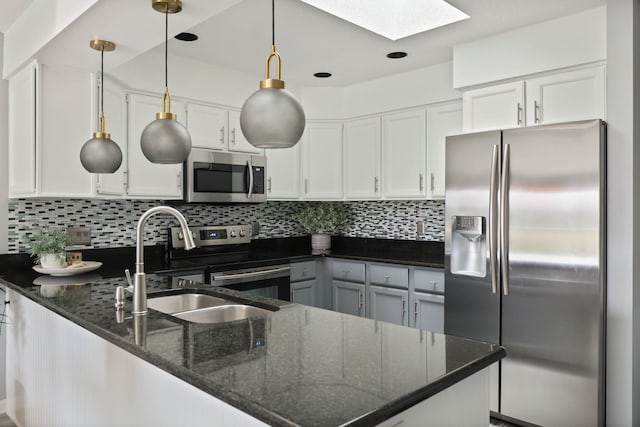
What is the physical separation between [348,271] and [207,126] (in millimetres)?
1702

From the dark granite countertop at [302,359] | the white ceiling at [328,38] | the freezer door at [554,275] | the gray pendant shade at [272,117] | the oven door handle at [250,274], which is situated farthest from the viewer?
the oven door handle at [250,274]

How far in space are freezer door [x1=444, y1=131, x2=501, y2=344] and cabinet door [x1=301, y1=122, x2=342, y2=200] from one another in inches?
61.0

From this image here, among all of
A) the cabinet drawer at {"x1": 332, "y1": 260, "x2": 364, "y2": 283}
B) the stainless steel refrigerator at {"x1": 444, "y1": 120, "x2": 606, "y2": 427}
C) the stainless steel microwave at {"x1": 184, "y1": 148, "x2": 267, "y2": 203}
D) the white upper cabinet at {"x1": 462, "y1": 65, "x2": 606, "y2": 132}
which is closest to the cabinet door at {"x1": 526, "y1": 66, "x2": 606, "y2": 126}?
the white upper cabinet at {"x1": 462, "y1": 65, "x2": 606, "y2": 132}

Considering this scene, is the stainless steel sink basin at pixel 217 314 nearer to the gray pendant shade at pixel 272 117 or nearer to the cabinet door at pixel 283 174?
the gray pendant shade at pixel 272 117

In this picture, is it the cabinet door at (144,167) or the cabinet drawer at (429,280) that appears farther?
the cabinet drawer at (429,280)

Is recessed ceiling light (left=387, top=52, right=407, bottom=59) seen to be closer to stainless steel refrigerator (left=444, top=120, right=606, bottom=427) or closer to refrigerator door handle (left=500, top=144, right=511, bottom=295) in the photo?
stainless steel refrigerator (left=444, top=120, right=606, bottom=427)

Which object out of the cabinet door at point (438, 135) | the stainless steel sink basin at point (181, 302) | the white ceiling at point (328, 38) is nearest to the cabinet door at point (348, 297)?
the cabinet door at point (438, 135)

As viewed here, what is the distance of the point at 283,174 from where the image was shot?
4.35 m

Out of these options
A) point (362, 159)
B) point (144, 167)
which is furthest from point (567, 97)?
point (144, 167)

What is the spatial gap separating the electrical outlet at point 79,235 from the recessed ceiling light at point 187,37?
1.51 m

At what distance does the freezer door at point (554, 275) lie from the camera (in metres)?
2.48

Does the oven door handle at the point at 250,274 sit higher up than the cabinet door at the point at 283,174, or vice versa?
the cabinet door at the point at 283,174

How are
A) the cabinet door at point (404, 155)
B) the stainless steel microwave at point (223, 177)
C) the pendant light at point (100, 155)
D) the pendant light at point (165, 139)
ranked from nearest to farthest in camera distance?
the pendant light at point (165, 139) < the pendant light at point (100, 155) < the stainless steel microwave at point (223, 177) < the cabinet door at point (404, 155)

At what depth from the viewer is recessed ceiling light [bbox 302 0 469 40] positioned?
2732mm
